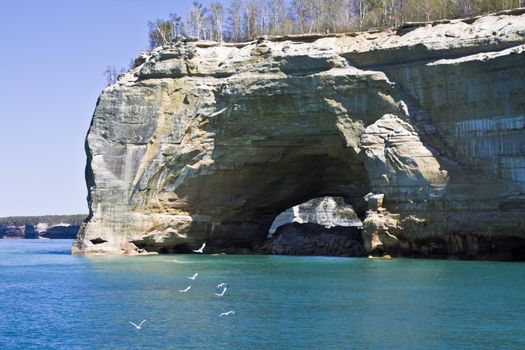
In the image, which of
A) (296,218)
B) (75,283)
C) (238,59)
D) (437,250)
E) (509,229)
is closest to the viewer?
(75,283)

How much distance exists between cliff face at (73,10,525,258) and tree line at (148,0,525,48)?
280 inches

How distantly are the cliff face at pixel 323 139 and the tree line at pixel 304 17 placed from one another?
280 inches

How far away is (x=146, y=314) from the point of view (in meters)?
24.6

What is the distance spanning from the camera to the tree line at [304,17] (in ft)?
177

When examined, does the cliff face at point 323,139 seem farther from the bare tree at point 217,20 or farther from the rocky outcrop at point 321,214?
the rocky outcrop at point 321,214

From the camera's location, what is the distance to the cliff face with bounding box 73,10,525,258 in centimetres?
4094

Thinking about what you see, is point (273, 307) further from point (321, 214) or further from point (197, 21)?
point (321, 214)

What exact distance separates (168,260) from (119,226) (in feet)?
16.6

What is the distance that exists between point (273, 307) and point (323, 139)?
72.9ft

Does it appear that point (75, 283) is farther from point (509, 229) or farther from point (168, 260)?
point (509, 229)

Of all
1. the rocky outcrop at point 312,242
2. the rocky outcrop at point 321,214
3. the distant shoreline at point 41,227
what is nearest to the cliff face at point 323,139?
the rocky outcrop at point 312,242

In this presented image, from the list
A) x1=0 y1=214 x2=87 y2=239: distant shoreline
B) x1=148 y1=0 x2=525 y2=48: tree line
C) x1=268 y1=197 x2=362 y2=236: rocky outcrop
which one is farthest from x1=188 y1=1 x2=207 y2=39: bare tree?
x1=0 y1=214 x2=87 y2=239: distant shoreline

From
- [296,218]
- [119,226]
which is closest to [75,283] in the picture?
[119,226]

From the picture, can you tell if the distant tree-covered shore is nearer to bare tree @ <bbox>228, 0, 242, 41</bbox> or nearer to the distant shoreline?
the distant shoreline
